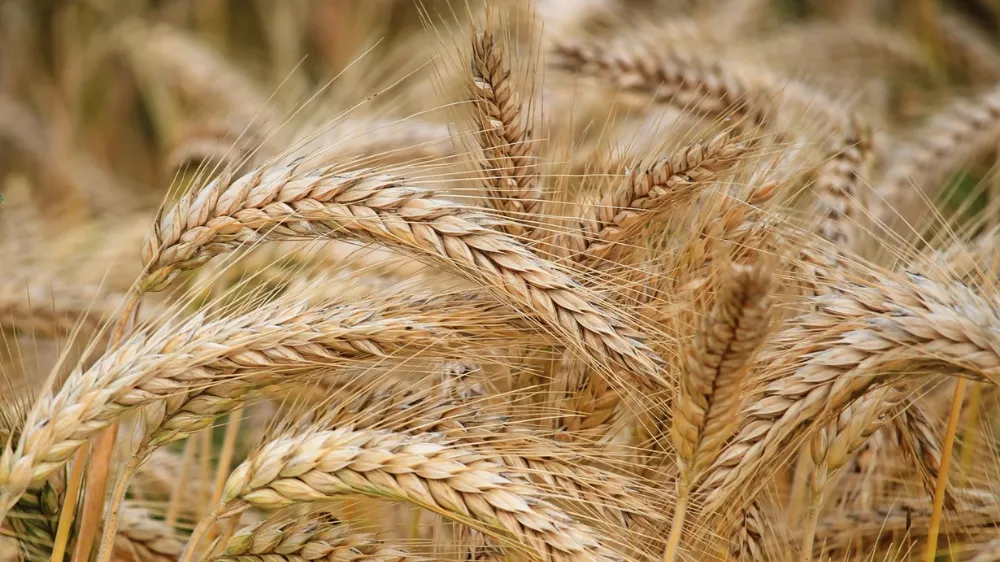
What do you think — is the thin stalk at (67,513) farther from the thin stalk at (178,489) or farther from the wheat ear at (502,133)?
the wheat ear at (502,133)

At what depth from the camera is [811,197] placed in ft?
5.65

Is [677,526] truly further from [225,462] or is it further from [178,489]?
[178,489]

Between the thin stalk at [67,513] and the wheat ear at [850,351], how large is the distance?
2.93 ft

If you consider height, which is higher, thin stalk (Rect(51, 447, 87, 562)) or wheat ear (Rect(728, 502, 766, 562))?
wheat ear (Rect(728, 502, 766, 562))

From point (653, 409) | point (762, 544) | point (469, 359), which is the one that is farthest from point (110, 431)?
point (762, 544)

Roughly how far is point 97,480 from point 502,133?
0.81 metres

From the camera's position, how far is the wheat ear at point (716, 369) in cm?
89

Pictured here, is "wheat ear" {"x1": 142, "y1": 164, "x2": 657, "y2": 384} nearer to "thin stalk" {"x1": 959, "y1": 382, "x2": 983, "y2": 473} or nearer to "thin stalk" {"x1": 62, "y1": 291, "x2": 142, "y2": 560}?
"thin stalk" {"x1": 62, "y1": 291, "x2": 142, "y2": 560}

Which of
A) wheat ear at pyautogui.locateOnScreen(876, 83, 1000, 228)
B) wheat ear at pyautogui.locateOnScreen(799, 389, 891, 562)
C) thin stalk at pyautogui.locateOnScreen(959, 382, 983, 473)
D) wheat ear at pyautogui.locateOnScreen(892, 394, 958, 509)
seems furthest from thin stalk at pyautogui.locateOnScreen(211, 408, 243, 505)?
wheat ear at pyautogui.locateOnScreen(876, 83, 1000, 228)

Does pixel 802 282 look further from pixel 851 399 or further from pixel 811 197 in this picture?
pixel 811 197

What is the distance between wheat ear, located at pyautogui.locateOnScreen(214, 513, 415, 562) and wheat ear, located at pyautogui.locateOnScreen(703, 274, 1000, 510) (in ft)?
1.52

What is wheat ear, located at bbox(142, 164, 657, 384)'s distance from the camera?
1.12 meters

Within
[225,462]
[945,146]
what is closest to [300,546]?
[225,462]

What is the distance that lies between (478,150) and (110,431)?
72 cm
